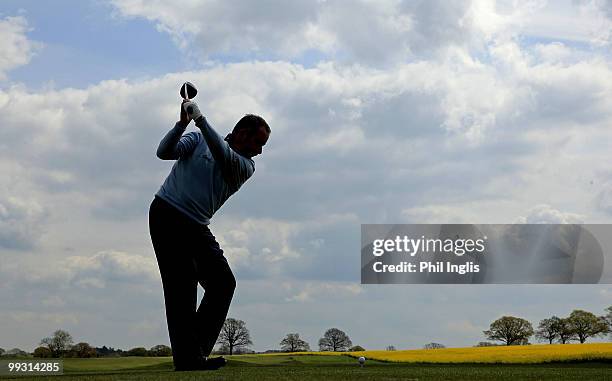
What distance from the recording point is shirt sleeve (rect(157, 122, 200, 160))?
683 centimetres

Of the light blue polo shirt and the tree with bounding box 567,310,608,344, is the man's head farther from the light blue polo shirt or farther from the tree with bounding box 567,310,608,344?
the tree with bounding box 567,310,608,344

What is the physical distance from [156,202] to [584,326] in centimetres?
5093

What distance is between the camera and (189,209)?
7109mm

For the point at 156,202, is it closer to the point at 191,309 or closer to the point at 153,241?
the point at 153,241

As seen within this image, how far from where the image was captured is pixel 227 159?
6.90 m

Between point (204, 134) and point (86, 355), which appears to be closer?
point (204, 134)

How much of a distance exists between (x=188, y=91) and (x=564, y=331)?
5232cm

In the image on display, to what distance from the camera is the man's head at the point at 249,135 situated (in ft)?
23.8

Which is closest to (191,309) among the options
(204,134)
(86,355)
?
(204,134)

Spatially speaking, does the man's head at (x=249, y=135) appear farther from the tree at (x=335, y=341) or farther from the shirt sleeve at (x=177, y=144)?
the tree at (x=335, y=341)

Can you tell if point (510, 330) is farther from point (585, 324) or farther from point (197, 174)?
point (197, 174)

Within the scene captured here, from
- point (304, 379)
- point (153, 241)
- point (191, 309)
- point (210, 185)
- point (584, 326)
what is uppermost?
point (584, 326)

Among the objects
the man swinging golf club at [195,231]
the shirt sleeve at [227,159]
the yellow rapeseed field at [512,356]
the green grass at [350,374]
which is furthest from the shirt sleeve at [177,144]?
the yellow rapeseed field at [512,356]

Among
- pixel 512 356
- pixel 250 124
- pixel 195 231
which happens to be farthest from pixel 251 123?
pixel 512 356
